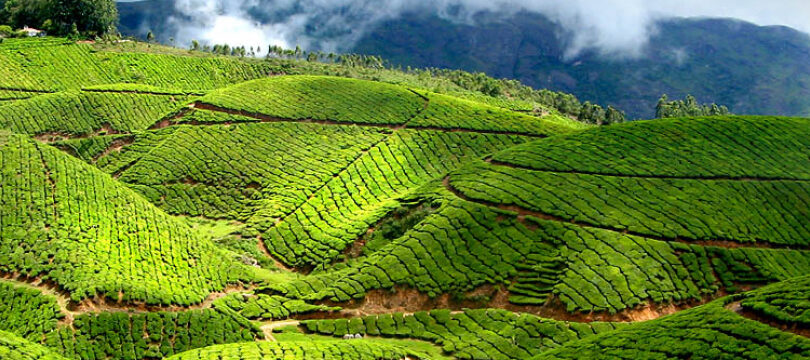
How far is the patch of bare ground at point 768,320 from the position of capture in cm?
3359

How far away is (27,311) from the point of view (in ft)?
146

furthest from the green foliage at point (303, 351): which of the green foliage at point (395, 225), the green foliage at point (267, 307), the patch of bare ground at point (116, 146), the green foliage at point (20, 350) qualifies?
the patch of bare ground at point (116, 146)

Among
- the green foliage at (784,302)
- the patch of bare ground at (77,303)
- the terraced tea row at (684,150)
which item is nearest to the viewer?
the green foliage at (784,302)

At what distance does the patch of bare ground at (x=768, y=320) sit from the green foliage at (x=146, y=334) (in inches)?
1033

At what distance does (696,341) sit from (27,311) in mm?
34990

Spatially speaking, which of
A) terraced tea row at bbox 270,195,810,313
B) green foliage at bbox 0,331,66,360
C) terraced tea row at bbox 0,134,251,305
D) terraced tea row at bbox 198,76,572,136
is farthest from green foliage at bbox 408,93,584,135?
green foliage at bbox 0,331,66,360

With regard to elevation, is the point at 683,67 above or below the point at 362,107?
above

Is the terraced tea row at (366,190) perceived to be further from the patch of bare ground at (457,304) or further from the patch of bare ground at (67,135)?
the patch of bare ground at (67,135)

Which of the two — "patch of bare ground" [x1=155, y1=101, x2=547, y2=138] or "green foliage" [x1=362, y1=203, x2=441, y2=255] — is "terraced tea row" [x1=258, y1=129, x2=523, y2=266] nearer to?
"green foliage" [x1=362, y1=203, x2=441, y2=255]

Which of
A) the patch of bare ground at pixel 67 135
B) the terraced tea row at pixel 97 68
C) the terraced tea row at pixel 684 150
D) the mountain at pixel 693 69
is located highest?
the mountain at pixel 693 69

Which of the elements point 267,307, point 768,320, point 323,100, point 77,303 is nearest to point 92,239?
point 77,303

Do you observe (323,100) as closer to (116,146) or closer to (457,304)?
(116,146)

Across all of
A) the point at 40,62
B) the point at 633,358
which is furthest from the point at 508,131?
the point at 40,62

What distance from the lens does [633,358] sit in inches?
1388
